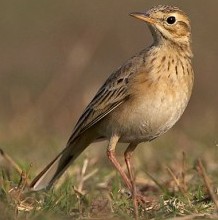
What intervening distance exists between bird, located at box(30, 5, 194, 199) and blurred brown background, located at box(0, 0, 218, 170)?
1.46 meters

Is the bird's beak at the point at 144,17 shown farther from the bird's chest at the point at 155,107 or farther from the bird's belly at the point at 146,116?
the bird's belly at the point at 146,116

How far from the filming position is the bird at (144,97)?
820 cm

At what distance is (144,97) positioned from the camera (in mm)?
8172

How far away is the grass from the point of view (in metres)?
7.03

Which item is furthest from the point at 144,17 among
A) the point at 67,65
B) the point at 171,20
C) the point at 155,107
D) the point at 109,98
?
the point at 67,65

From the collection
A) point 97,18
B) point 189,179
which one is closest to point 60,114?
point 189,179

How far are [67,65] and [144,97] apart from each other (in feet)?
16.2

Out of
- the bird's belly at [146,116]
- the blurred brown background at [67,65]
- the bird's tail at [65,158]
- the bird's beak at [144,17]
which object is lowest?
the blurred brown background at [67,65]

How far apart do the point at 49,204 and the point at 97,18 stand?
13975 mm

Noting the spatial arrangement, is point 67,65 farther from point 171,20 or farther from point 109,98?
point 109,98

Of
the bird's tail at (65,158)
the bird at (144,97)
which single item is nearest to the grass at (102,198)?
the bird's tail at (65,158)

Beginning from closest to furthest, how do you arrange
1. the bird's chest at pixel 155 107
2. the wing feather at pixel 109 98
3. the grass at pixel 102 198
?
the grass at pixel 102 198, the bird's chest at pixel 155 107, the wing feather at pixel 109 98

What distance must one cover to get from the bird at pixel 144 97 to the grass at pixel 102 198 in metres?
Result: 0.22

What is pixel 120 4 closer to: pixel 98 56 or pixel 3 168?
pixel 98 56
